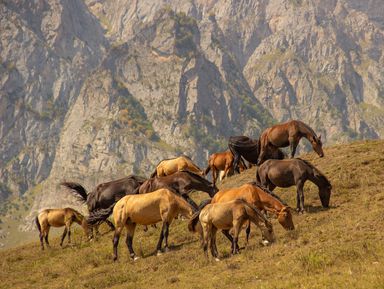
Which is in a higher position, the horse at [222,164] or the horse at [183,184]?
the horse at [222,164]

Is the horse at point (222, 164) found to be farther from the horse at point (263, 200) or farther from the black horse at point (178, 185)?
the horse at point (263, 200)

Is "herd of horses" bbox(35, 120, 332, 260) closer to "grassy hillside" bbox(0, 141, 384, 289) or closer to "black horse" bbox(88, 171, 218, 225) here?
"black horse" bbox(88, 171, 218, 225)

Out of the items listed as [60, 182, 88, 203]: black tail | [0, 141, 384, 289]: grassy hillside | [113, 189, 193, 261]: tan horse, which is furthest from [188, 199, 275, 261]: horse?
[60, 182, 88, 203]: black tail

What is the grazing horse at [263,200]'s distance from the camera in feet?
62.1

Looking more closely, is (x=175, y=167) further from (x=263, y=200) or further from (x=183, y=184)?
(x=263, y=200)

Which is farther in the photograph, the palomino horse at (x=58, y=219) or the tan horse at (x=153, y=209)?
the palomino horse at (x=58, y=219)

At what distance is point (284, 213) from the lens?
18.8 m

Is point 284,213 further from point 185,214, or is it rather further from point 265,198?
point 185,214

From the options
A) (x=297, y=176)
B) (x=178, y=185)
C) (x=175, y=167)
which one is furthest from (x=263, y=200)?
(x=175, y=167)

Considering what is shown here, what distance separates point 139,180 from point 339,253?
49.2 feet

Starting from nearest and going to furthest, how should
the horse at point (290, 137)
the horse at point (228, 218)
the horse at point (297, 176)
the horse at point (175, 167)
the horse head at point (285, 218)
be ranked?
the horse at point (228, 218) → the horse head at point (285, 218) → the horse at point (297, 176) → the horse at point (290, 137) → the horse at point (175, 167)

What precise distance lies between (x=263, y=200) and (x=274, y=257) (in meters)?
3.59

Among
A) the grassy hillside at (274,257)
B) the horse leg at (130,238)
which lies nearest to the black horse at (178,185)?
the grassy hillside at (274,257)

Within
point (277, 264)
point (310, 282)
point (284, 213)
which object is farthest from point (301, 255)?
point (284, 213)
